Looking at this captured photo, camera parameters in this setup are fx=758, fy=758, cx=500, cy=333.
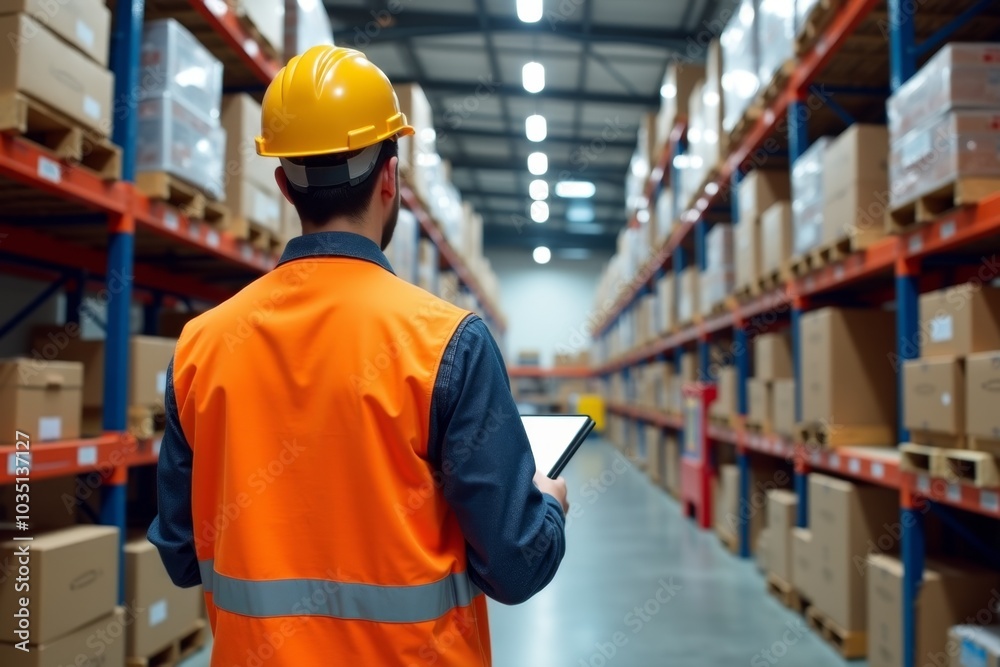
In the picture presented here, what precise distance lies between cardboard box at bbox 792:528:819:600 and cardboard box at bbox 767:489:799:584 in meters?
0.14

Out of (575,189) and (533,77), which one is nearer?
(533,77)

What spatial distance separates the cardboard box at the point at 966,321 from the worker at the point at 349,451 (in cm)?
259

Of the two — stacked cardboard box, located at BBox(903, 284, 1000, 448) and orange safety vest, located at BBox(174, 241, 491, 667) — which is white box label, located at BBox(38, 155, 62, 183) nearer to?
orange safety vest, located at BBox(174, 241, 491, 667)

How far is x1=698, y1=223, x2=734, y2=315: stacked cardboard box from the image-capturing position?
23.1 ft

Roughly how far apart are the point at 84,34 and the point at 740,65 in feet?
15.7

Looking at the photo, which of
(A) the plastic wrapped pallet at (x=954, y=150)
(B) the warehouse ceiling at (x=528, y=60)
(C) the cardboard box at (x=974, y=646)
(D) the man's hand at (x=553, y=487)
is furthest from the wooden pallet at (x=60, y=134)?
(B) the warehouse ceiling at (x=528, y=60)

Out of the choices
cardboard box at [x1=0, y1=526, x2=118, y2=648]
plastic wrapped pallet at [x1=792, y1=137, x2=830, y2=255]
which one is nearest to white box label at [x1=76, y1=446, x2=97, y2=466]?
cardboard box at [x1=0, y1=526, x2=118, y2=648]

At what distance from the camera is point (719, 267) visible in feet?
23.4

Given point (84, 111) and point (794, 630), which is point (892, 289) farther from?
point (84, 111)

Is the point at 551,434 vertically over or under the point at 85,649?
over

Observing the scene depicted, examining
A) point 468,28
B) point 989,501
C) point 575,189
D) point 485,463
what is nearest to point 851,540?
point 989,501

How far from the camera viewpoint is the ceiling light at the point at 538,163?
1702 centimetres

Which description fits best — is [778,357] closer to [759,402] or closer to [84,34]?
[759,402]

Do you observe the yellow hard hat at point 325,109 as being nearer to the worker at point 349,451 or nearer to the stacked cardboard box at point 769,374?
the worker at point 349,451
